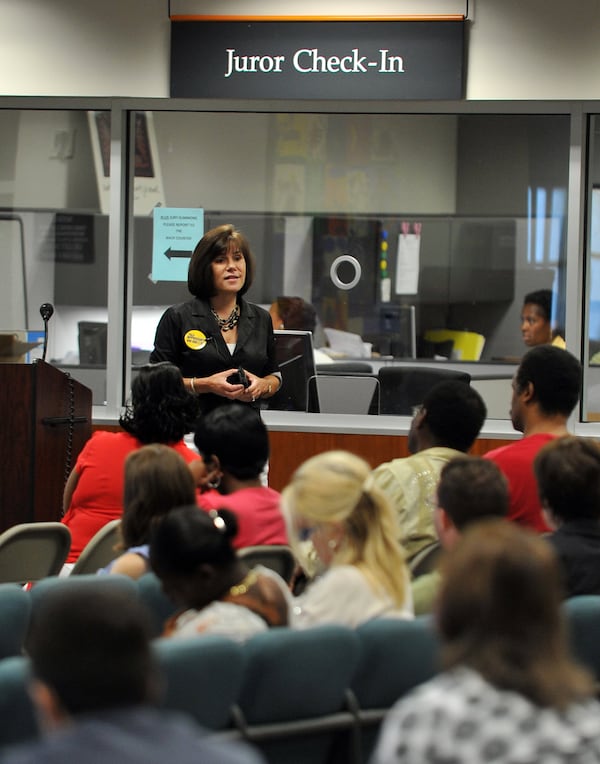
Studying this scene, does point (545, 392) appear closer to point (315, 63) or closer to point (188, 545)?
point (188, 545)

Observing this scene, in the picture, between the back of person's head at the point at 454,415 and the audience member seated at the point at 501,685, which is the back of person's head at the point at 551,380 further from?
the audience member seated at the point at 501,685

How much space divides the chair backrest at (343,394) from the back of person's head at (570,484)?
326 cm

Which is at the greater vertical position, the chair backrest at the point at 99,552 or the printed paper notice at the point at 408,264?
the printed paper notice at the point at 408,264

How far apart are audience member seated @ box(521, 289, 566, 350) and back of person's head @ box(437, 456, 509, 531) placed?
11.1 ft

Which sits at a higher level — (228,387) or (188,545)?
(228,387)

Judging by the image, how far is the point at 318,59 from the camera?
5992 mm

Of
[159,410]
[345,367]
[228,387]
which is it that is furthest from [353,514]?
[345,367]

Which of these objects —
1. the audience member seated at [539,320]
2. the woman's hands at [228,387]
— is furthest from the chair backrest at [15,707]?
the audience member seated at [539,320]

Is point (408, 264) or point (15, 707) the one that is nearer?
point (15, 707)

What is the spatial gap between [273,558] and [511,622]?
1.67 metres

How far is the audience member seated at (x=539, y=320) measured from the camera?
6.44 meters

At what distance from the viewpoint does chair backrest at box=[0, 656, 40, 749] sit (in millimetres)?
2131

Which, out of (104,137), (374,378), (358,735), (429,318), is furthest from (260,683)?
(429,318)

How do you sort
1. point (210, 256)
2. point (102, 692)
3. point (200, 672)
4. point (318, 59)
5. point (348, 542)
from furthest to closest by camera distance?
point (318, 59)
point (210, 256)
point (348, 542)
point (200, 672)
point (102, 692)
